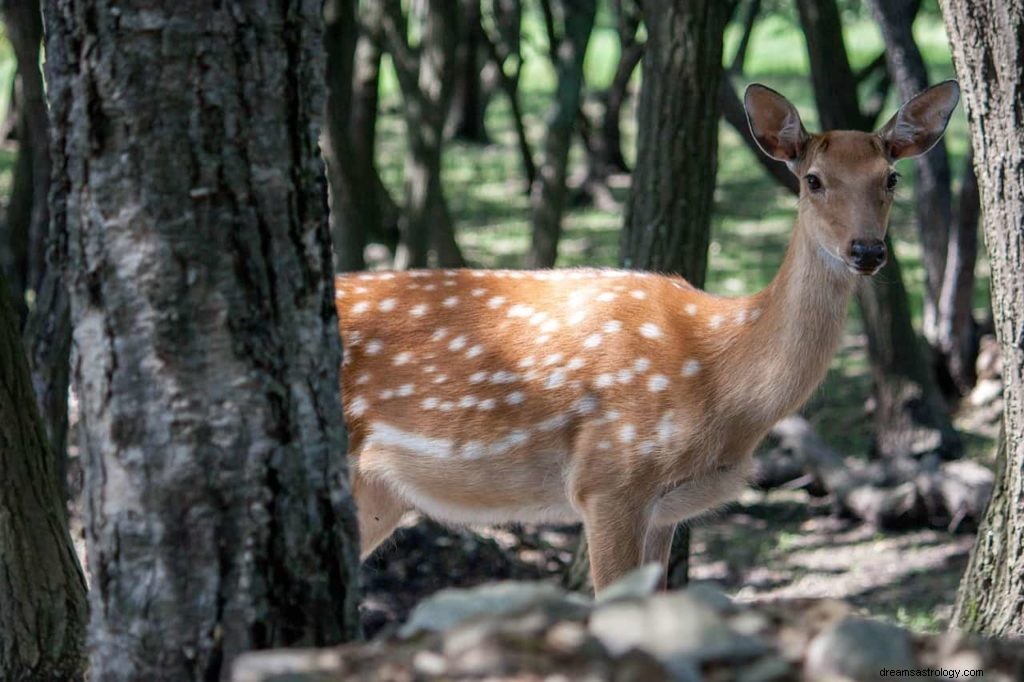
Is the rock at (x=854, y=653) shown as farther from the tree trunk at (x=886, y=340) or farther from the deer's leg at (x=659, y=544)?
the tree trunk at (x=886, y=340)

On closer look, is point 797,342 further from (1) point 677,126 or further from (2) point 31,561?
(2) point 31,561

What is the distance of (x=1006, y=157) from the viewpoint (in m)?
4.57

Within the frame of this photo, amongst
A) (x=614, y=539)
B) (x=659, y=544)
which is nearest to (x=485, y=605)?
(x=614, y=539)

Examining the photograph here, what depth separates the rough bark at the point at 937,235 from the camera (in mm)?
8656

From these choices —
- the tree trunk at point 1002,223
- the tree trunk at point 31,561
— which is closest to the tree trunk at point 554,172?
the tree trunk at point 1002,223

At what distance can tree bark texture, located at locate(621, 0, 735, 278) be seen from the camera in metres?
6.22

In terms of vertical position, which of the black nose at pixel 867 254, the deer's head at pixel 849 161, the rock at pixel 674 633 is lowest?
the rock at pixel 674 633

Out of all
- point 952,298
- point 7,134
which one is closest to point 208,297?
point 952,298

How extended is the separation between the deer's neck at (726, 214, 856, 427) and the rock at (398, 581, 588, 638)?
7.67 feet

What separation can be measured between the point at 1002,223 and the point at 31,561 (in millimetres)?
3070

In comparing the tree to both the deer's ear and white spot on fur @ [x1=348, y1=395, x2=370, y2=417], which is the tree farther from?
the deer's ear

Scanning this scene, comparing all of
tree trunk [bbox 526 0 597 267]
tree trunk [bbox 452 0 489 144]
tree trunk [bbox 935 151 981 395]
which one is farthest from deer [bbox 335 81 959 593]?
tree trunk [bbox 452 0 489 144]

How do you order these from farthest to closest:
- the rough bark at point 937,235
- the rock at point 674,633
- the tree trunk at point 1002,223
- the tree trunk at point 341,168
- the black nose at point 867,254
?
the rough bark at point 937,235, the tree trunk at point 341,168, the black nose at point 867,254, the tree trunk at point 1002,223, the rock at point 674,633

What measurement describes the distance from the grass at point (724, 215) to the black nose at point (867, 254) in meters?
3.55
